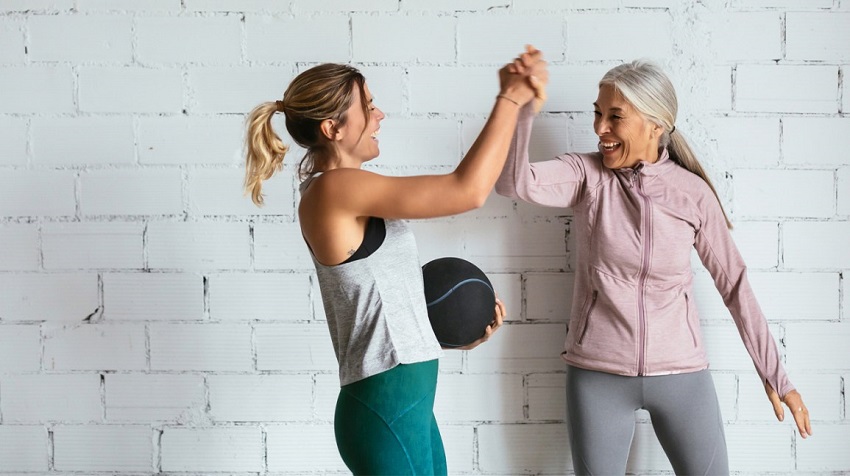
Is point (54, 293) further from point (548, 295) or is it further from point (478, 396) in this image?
point (548, 295)

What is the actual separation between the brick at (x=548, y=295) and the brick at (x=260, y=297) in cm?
70

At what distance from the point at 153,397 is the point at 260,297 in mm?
474

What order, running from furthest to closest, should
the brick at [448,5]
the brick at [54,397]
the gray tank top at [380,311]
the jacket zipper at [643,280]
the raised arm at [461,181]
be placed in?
the brick at [54,397] < the brick at [448,5] < the jacket zipper at [643,280] < the gray tank top at [380,311] < the raised arm at [461,181]

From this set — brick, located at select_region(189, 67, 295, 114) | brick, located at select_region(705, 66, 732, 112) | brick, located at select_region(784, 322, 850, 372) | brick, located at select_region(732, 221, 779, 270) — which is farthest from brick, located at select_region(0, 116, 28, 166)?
brick, located at select_region(784, 322, 850, 372)

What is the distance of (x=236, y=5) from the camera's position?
7.39ft

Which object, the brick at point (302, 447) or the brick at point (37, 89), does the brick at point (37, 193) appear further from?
the brick at point (302, 447)

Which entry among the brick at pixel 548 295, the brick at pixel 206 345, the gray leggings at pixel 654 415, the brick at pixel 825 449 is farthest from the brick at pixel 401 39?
the brick at pixel 825 449

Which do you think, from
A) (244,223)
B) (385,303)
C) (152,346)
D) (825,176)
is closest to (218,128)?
(244,223)

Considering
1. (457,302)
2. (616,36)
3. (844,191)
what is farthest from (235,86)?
(844,191)

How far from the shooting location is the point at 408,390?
1.58 meters

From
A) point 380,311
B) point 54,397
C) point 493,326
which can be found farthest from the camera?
point 54,397

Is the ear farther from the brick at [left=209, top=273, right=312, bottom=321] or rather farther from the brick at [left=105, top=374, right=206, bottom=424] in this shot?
the brick at [left=105, top=374, right=206, bottom=424]

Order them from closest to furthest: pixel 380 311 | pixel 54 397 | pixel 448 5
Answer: pixel 380 311, pixel 448 5, pixel 54 397

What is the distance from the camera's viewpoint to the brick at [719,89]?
2.26m
